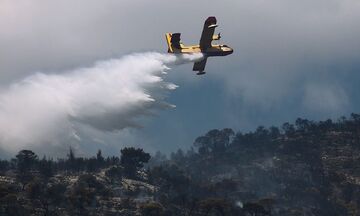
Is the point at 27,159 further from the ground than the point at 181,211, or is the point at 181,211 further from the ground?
the point at 27,159

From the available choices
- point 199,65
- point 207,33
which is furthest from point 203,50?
point 199,65

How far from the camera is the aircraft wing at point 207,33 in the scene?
9619 centimetres

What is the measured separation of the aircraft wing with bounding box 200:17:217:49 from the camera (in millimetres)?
96188

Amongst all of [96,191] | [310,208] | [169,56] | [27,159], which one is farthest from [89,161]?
[169,56]

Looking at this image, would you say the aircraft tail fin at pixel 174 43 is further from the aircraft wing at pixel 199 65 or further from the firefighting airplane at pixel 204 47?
the aircraft wing at pixel 199 65

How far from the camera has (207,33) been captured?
97.9 meters

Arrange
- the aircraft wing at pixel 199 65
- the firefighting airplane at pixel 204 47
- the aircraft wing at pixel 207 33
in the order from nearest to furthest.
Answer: the aircraft wing at pixel 207 33 → the firefighting airplane at pixel 204 47 → the aircraft wing at pixel 199 65

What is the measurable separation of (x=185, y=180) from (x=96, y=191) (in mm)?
47329

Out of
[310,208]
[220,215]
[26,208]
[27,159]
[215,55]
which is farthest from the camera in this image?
[310,208]

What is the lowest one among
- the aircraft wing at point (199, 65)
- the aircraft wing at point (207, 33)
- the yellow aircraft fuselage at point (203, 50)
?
the aircraft wing at point (199, 65)

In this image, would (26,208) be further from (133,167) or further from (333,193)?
(333,193)

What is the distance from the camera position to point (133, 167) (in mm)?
184875

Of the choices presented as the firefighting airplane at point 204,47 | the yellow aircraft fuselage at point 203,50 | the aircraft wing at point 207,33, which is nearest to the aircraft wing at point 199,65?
the firefighting airplane at point 204,47

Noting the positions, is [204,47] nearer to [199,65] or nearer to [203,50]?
[203,50]
